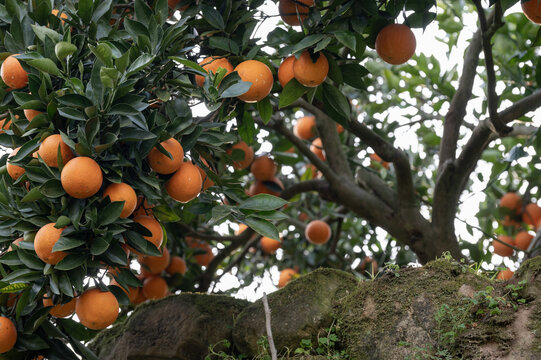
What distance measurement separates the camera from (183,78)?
90.2 inches

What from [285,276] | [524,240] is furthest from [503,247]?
[285,276]

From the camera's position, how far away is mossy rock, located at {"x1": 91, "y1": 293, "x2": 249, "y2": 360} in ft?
8.63

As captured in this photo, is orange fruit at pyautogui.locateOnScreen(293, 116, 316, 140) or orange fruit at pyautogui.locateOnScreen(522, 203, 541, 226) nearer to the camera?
orange fruit at pyautogui.locateOnScreen(522, 203, 541, 226)

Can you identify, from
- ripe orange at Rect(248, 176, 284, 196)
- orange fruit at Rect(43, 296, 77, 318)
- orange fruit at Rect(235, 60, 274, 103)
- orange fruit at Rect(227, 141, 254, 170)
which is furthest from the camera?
ripe orange at Rect(248, 176, 284, 196)

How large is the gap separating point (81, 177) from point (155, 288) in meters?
1.84

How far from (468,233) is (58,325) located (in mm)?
2578

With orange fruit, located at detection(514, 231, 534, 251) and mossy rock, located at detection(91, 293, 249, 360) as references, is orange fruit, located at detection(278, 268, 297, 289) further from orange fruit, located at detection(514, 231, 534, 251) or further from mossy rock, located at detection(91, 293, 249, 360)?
mossy rock, located at detection(91, 293, 249, 360)

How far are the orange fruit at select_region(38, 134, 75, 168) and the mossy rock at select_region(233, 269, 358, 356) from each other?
974mm

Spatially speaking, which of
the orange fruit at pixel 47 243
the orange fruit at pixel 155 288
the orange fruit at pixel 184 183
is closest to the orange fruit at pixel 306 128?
the orange fruit at pixel 155 288

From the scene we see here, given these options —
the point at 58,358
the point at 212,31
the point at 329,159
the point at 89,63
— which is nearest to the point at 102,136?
the point at 89,63

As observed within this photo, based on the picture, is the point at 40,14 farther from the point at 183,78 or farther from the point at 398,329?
the point at 398,329

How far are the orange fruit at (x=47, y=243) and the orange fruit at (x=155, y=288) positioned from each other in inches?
65.6

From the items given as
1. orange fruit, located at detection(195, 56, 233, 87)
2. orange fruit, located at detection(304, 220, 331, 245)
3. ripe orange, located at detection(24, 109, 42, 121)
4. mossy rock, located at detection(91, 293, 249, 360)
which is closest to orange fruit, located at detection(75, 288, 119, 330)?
mossy rock, located at detection(91, 293, 249, 360)

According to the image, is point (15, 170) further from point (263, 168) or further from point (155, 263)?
point (263, 168)
